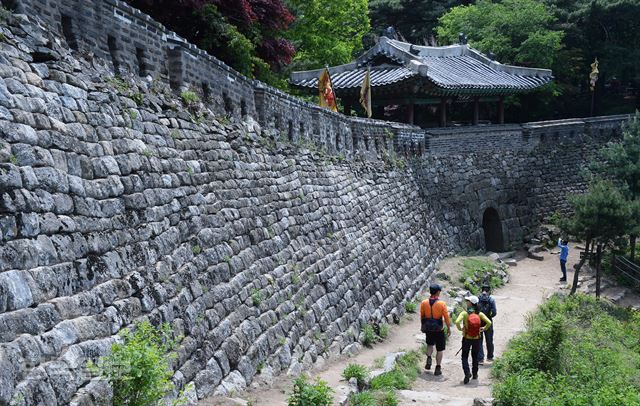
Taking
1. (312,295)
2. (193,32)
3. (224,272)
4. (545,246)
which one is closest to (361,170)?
(193,32)

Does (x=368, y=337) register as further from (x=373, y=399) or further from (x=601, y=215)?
(x=601, y=215)

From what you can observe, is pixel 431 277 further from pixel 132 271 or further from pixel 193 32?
pixel 132 271

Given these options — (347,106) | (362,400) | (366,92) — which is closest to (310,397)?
(362,400)

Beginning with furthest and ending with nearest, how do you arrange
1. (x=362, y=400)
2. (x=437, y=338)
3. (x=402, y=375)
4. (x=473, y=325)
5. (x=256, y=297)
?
(x=437, y=338)
(x=473, y=325)
(x=402, y=375)
(x=256, y=297)
(x=362, y=400)

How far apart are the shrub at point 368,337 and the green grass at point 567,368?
81.9 inches

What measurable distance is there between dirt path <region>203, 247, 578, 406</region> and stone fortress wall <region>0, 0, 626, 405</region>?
31 cm

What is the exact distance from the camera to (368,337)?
35.6 feet

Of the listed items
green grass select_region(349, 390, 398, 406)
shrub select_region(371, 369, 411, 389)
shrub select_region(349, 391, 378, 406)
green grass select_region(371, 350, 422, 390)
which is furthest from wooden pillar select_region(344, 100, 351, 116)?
shrub select_region(349, 391, 378, 406)

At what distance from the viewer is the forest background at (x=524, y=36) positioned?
25.4 meters

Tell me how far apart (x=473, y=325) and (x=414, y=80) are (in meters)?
11.4

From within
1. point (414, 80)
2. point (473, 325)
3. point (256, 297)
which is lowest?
point (473, 325)

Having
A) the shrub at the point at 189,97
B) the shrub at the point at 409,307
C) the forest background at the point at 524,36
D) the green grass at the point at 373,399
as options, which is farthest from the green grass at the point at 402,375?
the forest background at the point at 524,36

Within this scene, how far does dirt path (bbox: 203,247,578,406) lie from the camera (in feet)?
25.1

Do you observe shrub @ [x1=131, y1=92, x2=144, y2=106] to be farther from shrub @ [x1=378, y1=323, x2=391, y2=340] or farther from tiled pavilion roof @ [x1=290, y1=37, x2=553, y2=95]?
tiled pavilion roof @ [x1=290, y1=37, x2=553, y2=95]
